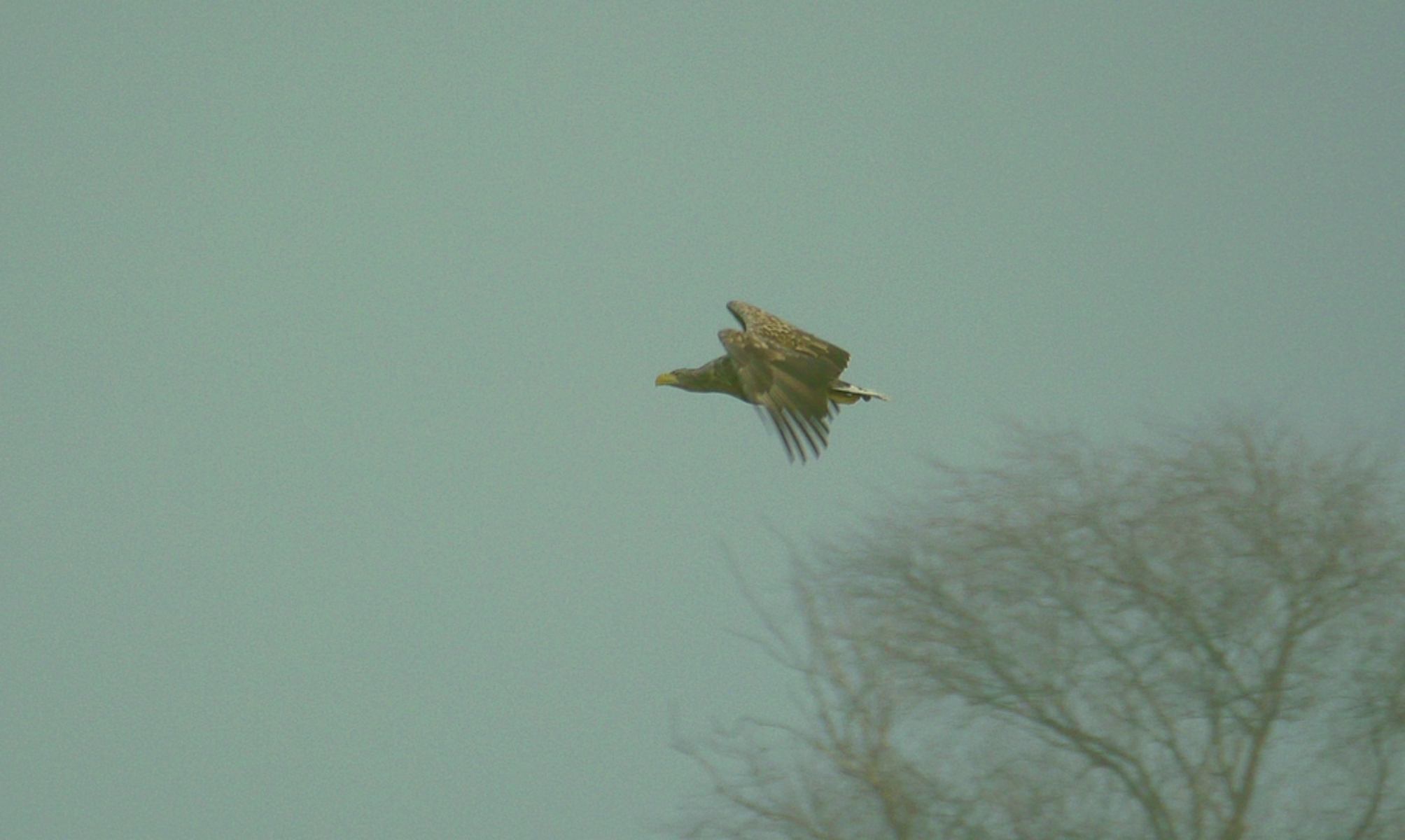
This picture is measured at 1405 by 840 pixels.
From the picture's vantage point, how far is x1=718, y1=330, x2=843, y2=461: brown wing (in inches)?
405

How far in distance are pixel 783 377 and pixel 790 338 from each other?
81 centimetres

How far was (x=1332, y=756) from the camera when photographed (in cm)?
1330

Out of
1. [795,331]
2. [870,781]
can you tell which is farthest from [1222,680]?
[795,331]

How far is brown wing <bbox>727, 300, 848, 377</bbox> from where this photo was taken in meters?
11.3

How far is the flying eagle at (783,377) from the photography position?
10.4 meters

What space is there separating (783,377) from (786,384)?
0.29ft

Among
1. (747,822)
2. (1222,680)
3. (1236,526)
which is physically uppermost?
(1236,526)

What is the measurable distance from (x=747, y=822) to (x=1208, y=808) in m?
3.01

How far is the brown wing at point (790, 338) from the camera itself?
11.3 m

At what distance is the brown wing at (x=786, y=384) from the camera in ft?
33.8


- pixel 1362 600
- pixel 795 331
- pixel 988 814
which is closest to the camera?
pixel 795 331

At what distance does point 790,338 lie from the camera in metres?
11.6

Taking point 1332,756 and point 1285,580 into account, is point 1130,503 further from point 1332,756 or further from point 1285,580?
point 1332,756

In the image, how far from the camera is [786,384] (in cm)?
1073
